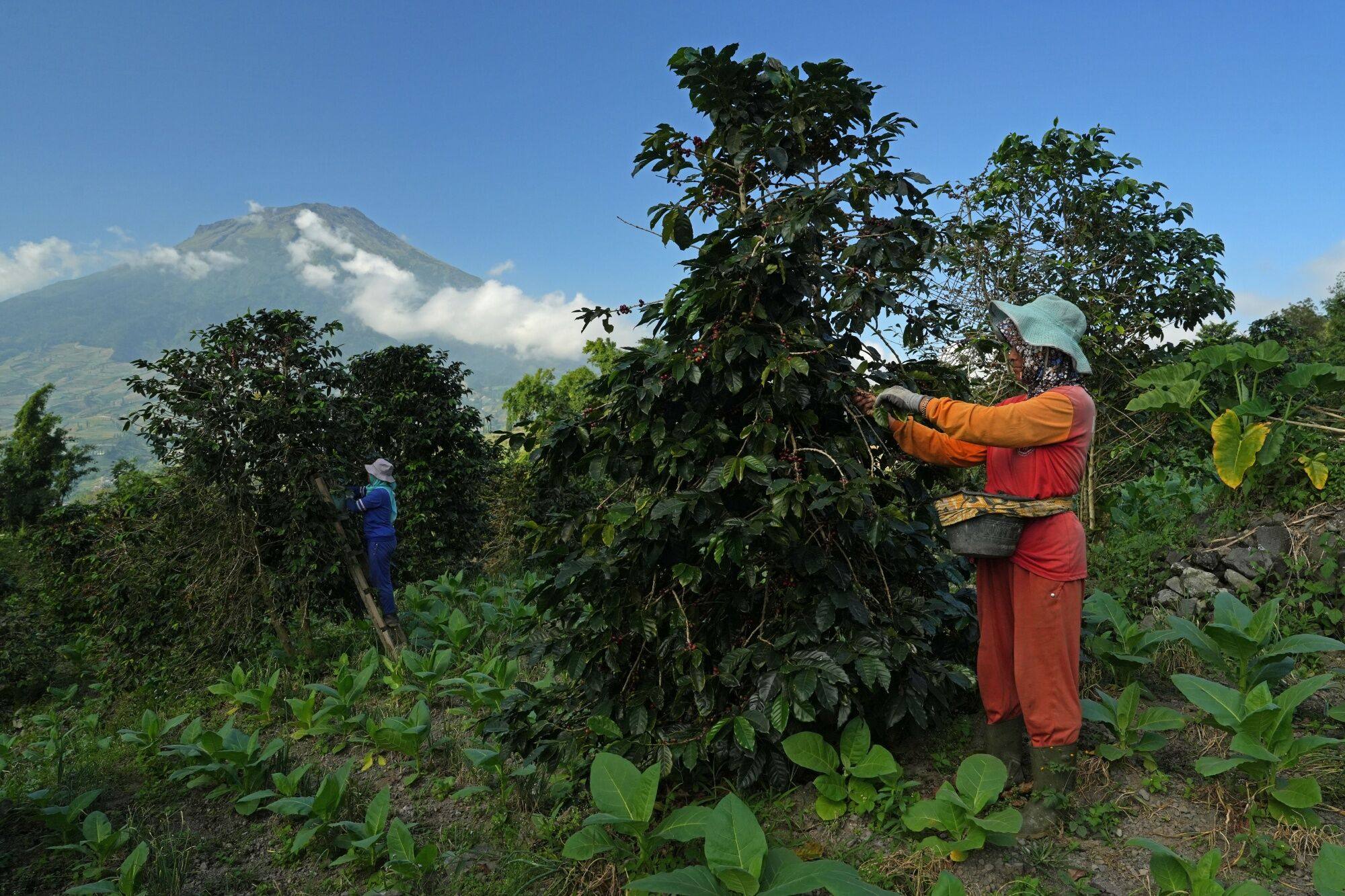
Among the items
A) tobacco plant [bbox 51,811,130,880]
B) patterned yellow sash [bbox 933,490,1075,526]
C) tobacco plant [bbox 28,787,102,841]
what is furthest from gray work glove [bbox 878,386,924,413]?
tobacco plant [bbox 28,787,102,841]

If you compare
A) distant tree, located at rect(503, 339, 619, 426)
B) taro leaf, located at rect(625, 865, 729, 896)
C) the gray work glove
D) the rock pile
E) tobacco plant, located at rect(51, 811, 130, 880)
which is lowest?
tobacco plant, located at rect(51, 811, 130, 880)

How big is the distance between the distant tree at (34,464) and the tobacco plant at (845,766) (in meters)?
18.4

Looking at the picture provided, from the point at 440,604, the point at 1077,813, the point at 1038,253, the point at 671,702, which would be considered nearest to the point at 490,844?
the point at 671,702

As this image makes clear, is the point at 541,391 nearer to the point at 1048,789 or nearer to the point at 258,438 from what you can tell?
the point at 258,438

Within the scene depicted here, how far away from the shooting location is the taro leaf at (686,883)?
2277mm

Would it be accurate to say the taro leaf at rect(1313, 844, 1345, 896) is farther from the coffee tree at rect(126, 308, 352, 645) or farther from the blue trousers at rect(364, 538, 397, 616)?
the blue trousers at rect(364, 538, 397, 616)

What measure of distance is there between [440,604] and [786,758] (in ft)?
17.5

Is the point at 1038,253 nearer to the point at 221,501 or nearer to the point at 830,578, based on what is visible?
the point at 830,578

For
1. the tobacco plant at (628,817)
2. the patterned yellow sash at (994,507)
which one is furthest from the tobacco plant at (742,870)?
the patterned yellow sash at (994,507)

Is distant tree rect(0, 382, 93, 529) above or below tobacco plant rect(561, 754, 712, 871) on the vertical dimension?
above

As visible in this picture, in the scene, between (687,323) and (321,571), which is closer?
(687,323)

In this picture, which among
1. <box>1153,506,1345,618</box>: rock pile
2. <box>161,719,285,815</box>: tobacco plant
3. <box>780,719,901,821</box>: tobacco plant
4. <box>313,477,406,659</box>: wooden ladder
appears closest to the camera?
<box>780,719,901,821</box>: tobacco plant

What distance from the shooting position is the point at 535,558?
3.44 meters

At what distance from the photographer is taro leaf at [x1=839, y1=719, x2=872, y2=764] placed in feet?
10.2
